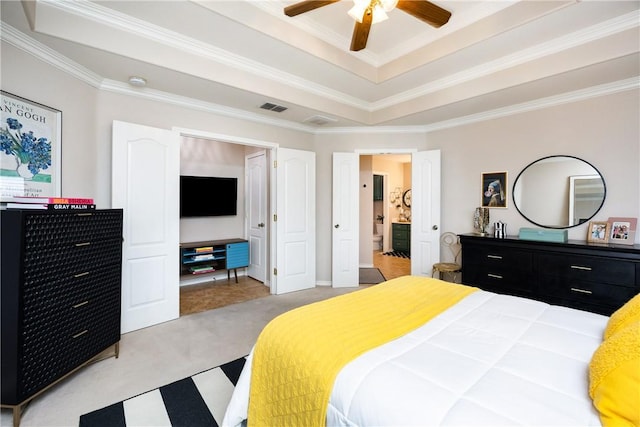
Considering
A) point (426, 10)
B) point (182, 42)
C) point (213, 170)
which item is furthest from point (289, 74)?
point (213, 170)

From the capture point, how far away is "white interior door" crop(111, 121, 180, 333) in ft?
9.24

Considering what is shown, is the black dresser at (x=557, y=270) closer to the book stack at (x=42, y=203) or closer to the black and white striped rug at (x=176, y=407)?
the black and white striped rug at (x=176, y=407)

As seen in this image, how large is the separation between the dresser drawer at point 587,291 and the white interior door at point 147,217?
3826 millimetres

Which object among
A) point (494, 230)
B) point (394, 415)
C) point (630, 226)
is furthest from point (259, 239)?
point (630, 226)

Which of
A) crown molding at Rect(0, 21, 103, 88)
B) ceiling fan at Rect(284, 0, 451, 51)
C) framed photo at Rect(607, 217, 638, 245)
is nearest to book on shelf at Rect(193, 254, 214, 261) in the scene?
crown molding at Rect(0, 21, 103, 88)

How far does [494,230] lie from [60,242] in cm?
416

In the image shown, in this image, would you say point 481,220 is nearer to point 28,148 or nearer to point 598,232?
point 598,232

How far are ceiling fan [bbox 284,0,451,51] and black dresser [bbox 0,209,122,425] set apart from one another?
208cm

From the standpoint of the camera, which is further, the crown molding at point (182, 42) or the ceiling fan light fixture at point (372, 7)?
the crown molding at point (182, 42)

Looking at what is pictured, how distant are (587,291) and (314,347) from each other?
2.81 meters

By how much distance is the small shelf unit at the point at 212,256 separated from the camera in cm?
418

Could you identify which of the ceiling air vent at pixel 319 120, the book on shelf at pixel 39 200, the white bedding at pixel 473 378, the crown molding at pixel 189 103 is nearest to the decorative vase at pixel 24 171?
the book on shelf at pixel 39 200

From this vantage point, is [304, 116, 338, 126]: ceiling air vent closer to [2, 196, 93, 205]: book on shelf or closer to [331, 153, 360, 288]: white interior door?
[331, 153, 360, 288]: white interior door

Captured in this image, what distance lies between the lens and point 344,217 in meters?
4.43
